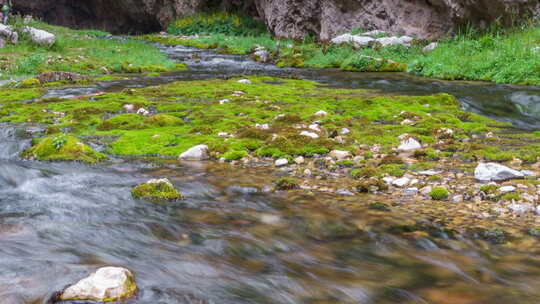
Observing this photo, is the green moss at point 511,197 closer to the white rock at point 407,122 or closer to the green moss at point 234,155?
the green moss at point 234,155

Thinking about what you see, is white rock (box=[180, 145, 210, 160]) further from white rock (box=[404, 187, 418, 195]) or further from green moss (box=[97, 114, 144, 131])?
white rock (box=[404, 187, 418, 195])

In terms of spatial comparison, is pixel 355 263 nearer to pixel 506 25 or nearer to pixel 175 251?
pixel 175 251

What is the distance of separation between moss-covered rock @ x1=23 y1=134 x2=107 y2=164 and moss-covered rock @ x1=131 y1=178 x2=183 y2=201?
6.31 feet

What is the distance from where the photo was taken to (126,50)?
81.6 feet

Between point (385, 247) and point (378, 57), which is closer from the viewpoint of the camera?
point (385, 247)

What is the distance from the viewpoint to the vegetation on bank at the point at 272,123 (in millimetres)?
7305

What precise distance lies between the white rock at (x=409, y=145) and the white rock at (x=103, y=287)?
5.20 m

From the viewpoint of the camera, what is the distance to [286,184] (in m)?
5.75

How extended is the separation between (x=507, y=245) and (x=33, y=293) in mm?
3698

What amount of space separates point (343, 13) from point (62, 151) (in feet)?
79.3

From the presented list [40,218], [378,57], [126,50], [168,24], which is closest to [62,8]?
[168,24]

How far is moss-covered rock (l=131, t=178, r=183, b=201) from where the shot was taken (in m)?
5.30

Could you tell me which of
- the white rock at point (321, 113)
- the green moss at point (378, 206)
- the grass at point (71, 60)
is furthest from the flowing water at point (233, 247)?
Answer: the grass at point (71, 60)

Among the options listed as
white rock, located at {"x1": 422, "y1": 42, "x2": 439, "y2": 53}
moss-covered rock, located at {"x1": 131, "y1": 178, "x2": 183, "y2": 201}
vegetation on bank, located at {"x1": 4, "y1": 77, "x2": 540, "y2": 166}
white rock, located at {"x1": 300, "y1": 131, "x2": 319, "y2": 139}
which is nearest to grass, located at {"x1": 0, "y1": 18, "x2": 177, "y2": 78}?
vegetation on bank, located at {"x1": 4, "y1": 77, "x2": 540, "y2": 166}
